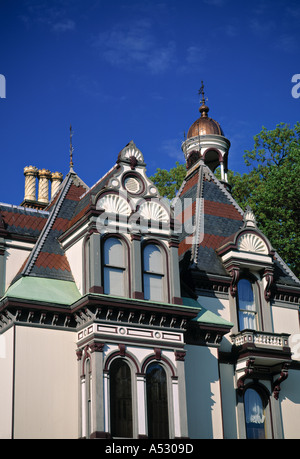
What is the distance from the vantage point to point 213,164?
42.0 m

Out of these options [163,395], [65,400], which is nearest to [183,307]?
[163,395]

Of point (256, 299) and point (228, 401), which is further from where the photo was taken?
point (256, 299)

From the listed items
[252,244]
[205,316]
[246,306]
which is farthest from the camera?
[252,244]

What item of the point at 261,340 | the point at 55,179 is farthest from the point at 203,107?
the point at 261,340

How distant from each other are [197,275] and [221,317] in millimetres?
1980

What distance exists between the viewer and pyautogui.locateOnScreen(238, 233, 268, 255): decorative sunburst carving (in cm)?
3322

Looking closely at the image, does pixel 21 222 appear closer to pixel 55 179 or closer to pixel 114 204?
pixel 114 204

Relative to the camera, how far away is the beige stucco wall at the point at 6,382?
83.9ft

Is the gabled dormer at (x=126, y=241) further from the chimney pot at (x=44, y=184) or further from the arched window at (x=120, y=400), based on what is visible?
the chimney pot at (x=44, y=184)

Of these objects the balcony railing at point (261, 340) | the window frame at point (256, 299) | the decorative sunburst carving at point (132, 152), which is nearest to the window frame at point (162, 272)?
the decorative sunburst carving at point (132, 152)

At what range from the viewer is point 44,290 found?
2812cm

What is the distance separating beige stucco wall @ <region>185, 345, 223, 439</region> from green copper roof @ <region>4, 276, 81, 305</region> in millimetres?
5082

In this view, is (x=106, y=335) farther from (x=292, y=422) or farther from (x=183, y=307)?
(x=292, y=422)

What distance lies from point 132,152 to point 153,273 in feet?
16.7
